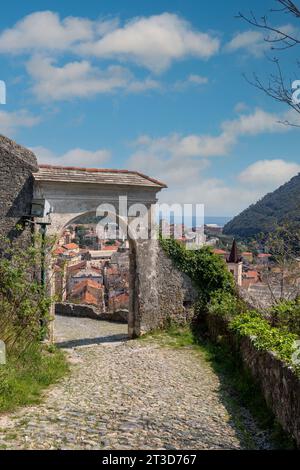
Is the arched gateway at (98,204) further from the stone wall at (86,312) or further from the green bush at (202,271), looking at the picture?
the stone wall at (86,312)

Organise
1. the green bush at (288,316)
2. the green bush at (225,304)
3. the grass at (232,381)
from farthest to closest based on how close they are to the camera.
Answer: the green bush at (225,304) < the green bush at (288,316) < the grass at (232,381)

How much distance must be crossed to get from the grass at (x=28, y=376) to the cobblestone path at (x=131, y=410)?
22cm

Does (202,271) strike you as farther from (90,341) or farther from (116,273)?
(116,273)

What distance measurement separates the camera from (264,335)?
341 inches

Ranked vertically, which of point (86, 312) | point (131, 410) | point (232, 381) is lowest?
point (86, 312)

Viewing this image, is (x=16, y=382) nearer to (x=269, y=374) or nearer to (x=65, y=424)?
(x=65, y=424)

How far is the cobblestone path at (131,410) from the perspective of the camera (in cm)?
586

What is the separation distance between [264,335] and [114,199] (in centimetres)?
654

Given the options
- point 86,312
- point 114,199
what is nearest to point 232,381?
point 114,199

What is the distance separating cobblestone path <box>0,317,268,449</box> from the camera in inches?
231

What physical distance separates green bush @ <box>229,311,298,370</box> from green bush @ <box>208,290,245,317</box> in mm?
1380

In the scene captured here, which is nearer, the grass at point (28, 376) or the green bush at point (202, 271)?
the grass at point (28, 376)

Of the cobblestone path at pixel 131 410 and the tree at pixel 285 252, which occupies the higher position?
the tree at pixel 285 252

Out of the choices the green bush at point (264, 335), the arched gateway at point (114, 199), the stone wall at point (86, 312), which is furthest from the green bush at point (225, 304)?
the stone wall at point (86, 312)
